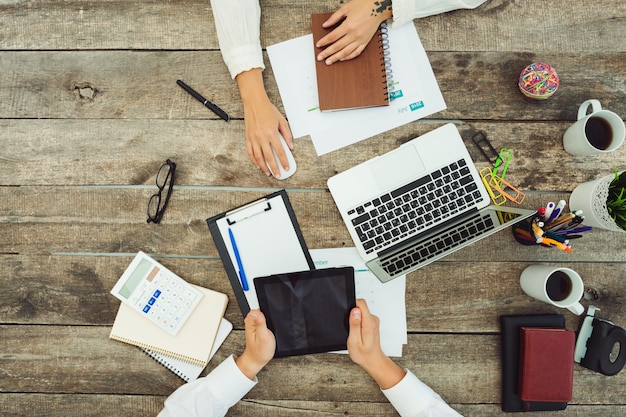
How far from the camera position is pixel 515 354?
43.2 inches

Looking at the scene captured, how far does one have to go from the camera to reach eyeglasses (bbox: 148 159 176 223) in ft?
3.68

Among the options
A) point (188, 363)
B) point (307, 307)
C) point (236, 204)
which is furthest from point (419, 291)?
point (188, 363)

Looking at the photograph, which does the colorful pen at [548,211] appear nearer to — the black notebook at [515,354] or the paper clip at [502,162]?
the paper clip at [502,162]

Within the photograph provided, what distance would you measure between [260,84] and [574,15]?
0.85m

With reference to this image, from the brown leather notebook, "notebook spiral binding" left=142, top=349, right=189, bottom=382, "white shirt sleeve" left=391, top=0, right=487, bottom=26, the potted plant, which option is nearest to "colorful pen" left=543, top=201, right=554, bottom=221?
the potted plant

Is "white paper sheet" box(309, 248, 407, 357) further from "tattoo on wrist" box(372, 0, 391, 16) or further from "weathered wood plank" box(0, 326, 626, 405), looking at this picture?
"tattoo on wrist" box(372, 0, 391, 16)

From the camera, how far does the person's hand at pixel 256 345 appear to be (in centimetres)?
102

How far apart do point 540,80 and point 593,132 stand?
189 mm

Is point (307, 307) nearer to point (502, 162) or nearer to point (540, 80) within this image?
point (502, 162)

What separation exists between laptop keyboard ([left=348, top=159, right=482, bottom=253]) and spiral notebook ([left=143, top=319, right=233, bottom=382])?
42cm

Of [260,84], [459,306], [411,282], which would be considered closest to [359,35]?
[260,84]

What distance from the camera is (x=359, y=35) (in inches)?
42.3

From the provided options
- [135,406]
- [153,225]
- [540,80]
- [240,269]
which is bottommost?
[135,406]

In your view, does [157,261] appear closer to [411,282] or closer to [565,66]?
[411,282]
